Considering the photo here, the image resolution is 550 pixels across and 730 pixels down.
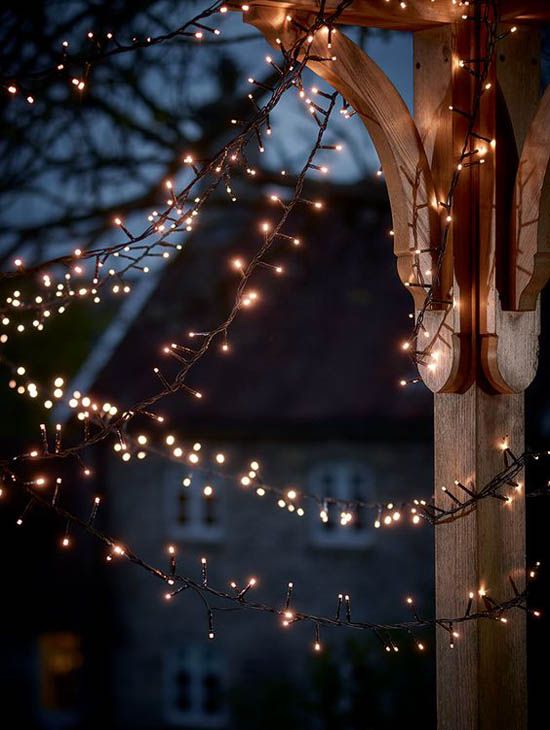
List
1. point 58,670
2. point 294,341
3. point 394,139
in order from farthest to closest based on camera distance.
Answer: point 58,670 → point 294,341 → point 394,139

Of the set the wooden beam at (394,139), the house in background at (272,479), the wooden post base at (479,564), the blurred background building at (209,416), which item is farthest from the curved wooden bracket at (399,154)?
the house in background at (272,479)

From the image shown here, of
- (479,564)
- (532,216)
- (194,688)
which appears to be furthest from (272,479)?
(532,216)

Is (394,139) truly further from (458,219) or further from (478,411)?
(478,411)

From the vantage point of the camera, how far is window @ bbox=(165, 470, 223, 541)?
9.27 meters

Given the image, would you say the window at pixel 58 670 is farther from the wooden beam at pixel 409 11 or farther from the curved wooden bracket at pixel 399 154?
the wooden beam at pixel 409 11

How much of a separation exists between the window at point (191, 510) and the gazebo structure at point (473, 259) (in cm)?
722

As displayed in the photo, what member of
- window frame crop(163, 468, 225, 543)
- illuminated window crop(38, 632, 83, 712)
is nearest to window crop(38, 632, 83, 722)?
illuminated window crop(38, 632, 83, 712)

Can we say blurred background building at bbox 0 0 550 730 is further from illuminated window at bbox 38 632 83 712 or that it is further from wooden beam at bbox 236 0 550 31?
wooden beam at bbox 236 0 550 31

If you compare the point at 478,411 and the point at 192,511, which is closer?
the point at 478,411

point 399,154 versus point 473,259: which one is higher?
point 399,154

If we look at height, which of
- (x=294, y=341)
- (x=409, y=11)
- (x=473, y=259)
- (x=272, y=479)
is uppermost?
(x=294, y=341)

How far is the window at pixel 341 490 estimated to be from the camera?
8617mm

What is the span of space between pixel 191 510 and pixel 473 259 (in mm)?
7654

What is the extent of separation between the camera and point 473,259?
2035mm
